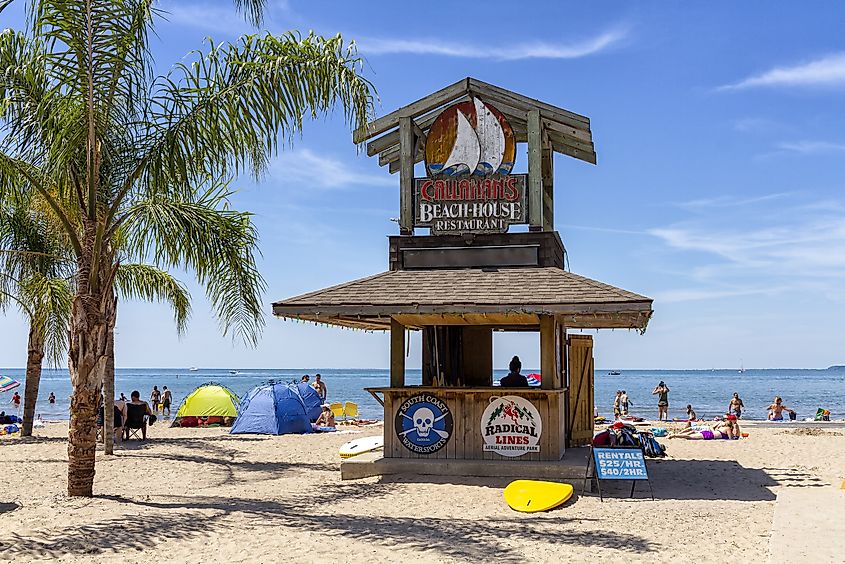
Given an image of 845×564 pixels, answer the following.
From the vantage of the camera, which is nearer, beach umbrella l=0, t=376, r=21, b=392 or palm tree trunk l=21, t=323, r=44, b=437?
palm tree trunk l=21, t=323, r=44, b=437

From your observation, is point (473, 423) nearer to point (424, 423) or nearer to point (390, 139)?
point (424, 423)

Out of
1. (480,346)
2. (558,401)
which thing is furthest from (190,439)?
(558,401)

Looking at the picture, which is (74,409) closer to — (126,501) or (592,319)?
(126,501)

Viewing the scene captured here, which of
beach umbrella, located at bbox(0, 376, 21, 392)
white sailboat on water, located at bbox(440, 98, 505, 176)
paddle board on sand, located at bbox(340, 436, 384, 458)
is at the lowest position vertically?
paddle board on sand, located at bbox(340, 436, 384, 458)

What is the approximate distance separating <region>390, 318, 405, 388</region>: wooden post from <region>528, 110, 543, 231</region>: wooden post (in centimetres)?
234

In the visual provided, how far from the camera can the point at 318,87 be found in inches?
389

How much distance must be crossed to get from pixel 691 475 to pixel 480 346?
3.83m

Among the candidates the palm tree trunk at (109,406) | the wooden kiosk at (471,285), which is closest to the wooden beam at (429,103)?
the wooden kiosk at (471,285)

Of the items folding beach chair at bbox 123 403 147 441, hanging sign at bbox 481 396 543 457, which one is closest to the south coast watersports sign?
hanging sign at bbox 481 396 543 457

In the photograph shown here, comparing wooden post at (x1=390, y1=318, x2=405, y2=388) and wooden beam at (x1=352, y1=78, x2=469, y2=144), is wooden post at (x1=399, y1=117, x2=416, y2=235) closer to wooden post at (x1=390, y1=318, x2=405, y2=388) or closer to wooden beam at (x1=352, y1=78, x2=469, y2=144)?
wooden beam at (x1=352, y1=78, x2=469, y2=144)

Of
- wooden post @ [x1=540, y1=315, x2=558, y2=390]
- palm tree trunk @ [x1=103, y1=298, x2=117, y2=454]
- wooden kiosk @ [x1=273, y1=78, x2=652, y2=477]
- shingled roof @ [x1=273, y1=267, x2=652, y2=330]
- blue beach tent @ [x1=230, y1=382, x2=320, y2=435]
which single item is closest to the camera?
shingled roof @ [x1=273, y1=267, x2=652, y2=330]

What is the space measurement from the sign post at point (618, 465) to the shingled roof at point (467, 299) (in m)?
1.71

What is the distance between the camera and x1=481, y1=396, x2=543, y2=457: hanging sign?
11633mm

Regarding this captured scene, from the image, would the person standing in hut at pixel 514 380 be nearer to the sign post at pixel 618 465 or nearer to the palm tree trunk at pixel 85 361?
the sign post at pixel 618 465
